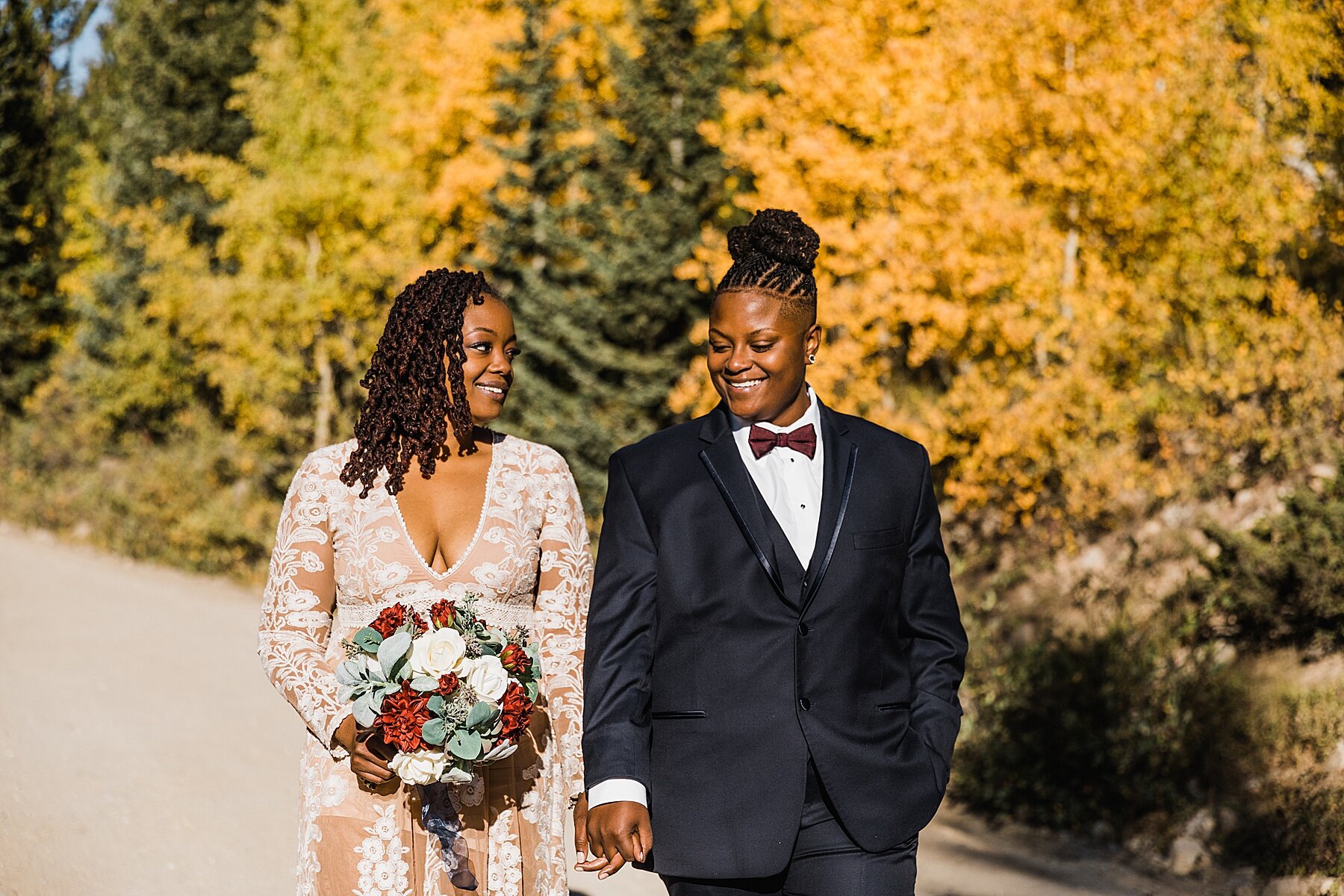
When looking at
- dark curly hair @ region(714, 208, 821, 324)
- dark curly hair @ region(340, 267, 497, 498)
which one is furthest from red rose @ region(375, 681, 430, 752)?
dark curly hair @ region(714, 208, 821, 324)

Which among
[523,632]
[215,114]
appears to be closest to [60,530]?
[215,114]

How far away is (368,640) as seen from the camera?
10.2ft

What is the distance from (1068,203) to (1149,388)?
203 cm

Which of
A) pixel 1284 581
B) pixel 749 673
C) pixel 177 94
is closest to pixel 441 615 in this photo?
pixel 749 673

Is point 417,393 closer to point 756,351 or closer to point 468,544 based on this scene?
point 468,544

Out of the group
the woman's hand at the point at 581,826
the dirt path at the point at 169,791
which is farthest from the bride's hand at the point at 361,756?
the dirt path at the point at 169,791

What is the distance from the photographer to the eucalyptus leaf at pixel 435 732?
9.93 ft

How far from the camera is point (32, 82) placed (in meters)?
27.1

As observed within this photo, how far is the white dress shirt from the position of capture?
2.98m

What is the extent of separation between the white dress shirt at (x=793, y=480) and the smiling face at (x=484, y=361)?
0.84 m

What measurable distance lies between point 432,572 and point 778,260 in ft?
4.09

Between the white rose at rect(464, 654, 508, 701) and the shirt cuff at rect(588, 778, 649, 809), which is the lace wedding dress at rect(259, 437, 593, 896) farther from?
the shirt cuff at rect(588, 778, 649, 809)

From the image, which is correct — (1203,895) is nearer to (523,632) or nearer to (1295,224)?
(523,632)

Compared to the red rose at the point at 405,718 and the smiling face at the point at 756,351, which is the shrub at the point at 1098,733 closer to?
the smiling face at the point at 756,351
